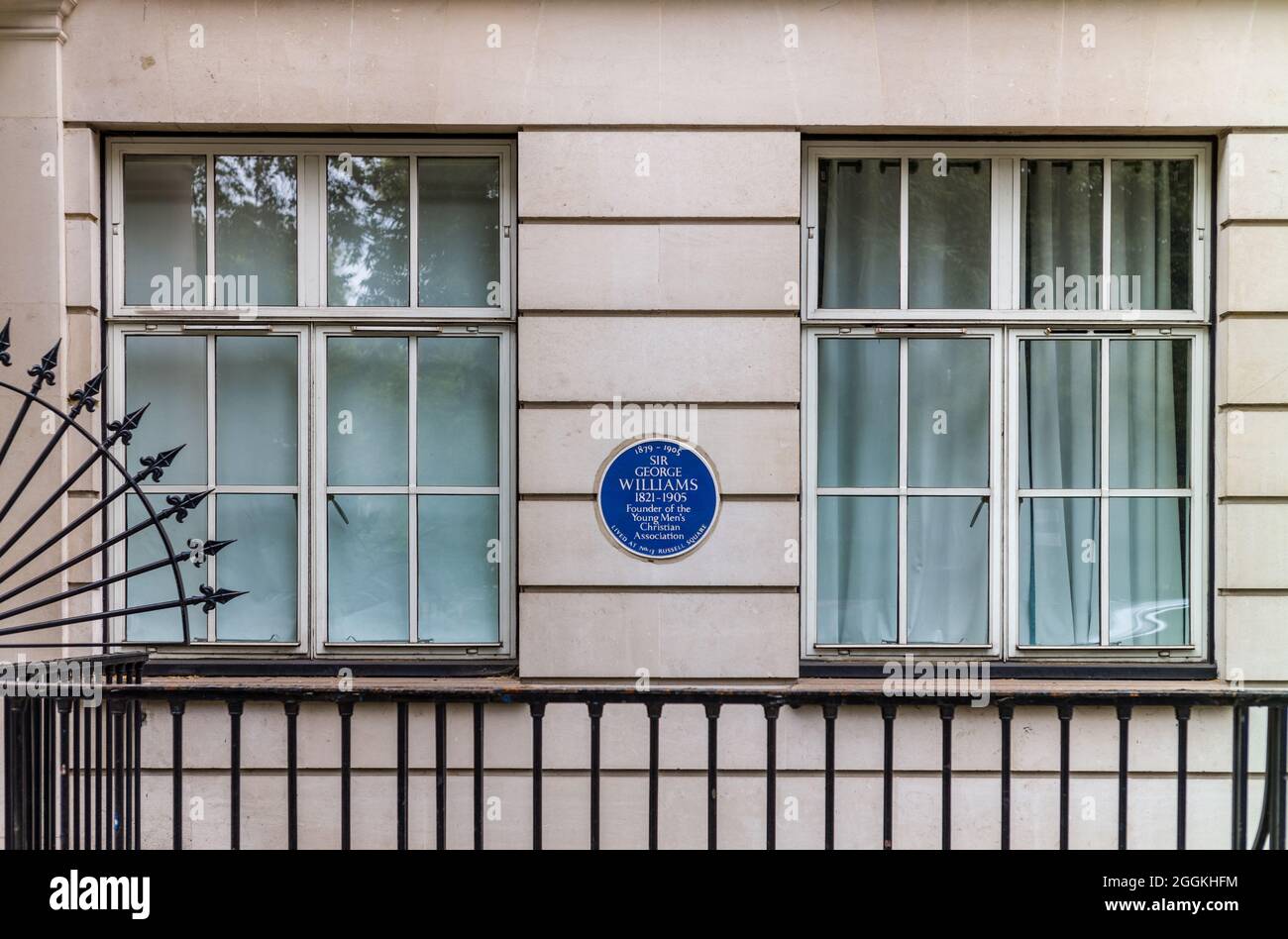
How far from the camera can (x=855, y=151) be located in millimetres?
5539

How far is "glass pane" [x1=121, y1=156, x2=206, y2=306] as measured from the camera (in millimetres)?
5559

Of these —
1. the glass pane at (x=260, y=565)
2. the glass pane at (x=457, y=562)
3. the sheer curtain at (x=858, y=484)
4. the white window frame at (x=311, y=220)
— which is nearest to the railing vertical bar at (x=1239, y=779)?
the sheer curtain at (x=858, y=484)

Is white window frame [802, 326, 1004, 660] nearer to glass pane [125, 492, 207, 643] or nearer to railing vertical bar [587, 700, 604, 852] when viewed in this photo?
railing vertical bar [587, 700, 604, 852]

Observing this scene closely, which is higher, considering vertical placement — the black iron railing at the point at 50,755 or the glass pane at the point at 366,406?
the glass pane at the point at 366,406

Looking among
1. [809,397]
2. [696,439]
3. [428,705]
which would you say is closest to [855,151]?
[809,397]

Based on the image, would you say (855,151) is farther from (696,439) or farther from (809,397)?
(696,439)

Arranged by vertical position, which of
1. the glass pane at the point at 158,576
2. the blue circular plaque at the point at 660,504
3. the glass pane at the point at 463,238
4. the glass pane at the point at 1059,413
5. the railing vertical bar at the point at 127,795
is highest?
the glass pane at the point at 463,238

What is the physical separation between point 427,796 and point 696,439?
2304 millimetres

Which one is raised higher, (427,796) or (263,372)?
(263,372)

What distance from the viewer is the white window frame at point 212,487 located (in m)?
5.50

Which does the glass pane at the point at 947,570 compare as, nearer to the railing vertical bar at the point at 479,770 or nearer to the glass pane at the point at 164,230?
the railing vertical bar at the point at 479,770

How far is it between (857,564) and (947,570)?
482 mm

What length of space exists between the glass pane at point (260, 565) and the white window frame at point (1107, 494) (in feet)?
12.6

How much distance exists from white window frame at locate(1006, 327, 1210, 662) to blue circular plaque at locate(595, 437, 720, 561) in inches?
64.5
